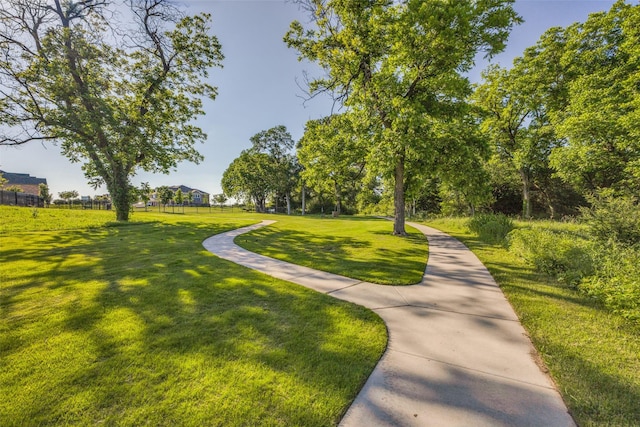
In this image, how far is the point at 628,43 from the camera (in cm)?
1434

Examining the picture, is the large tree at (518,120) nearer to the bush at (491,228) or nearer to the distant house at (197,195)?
the bush at (491,228)

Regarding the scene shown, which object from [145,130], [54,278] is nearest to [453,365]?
[54,278]

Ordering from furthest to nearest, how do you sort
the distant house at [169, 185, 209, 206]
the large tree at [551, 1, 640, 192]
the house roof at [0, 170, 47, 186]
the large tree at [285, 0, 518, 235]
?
the distant house at [169, 185, 209, 206]
the house roof at [0, 170, 47, 186]
the large tree at [551, 1, 640, 192]
the large tree at [285, 0, 518, 235]

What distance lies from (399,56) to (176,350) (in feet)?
38.0

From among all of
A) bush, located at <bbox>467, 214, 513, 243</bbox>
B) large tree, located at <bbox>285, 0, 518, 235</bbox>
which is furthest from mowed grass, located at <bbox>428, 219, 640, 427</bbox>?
large tree, located at <bbox>285, 0, 518, 235</bbox>

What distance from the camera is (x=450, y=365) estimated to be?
2486 millimetres

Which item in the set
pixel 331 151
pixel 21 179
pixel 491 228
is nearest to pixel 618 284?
pixel 491 228

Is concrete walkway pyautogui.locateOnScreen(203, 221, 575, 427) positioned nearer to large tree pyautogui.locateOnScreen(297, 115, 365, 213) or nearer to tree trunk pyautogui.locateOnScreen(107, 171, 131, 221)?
large tree pyautogui.locateOnScreen(297, 115, 365, 213)

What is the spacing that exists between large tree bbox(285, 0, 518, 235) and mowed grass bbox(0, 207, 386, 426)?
8.11 m

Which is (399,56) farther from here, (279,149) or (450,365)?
(279,149)

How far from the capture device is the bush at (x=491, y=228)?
10491mm

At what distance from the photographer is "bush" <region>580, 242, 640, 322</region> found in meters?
3.42

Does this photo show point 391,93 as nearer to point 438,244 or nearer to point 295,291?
point 438,244

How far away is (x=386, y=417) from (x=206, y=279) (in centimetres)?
418
